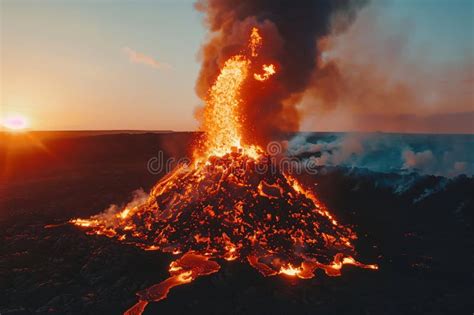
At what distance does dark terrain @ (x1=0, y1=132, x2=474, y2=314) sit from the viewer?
15828 millimetres

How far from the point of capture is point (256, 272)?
18.9 meters

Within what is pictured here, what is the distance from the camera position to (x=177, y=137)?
124 m

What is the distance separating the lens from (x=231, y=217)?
2377cm

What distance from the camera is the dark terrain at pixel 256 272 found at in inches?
623

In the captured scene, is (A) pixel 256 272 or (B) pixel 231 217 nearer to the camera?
(A) pixel 256 272

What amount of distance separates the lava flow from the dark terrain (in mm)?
1106

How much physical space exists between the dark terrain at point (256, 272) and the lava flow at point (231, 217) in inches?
43.5

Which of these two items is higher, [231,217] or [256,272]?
[231,217]

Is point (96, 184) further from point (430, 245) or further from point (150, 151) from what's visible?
point (150, 151)

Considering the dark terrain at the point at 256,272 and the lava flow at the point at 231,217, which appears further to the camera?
the lava flow at the point at 231,217

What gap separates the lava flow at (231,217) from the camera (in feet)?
67.2

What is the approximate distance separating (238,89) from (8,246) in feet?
66.1

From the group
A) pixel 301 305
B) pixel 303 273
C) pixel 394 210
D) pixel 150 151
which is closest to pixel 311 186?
pixel 394 210

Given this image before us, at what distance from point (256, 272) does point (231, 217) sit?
18.0ft
